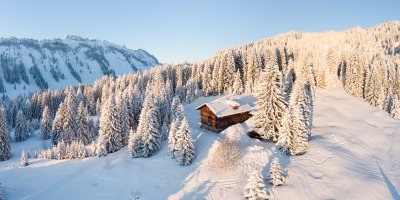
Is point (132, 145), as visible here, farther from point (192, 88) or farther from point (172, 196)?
point (192, 88)

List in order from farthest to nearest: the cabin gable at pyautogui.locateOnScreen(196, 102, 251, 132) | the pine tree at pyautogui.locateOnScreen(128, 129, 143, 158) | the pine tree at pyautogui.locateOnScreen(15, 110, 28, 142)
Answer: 1. the pine tree at pyautogui.locateOnScreen(15, 110, 28, 142)
2. the cabin gable at pyautogui.locateOnScreen(196, 102, 251, 132)
3. the pine tree at pyautogui.locateOnScreen(128, 129, 143, 158)

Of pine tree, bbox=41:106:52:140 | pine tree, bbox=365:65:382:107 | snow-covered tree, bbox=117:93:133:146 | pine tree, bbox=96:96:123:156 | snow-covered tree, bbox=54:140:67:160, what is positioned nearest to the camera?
pine tree, bbox=96:96:123:156

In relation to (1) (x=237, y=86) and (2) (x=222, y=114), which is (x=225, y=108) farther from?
(1) (x=237, y=86)

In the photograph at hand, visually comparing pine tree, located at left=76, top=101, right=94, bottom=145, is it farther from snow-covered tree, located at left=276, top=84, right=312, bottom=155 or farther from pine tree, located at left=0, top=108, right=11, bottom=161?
snow-covered tree, located at left=276, top=84, right=312, bottom=155

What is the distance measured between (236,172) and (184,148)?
887cm

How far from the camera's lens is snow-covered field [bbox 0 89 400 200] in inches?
1293

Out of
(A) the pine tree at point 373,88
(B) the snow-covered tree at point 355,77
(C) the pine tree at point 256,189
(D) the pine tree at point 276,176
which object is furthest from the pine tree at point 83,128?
(A) the pine tree at point 373,88

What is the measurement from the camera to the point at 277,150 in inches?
1683

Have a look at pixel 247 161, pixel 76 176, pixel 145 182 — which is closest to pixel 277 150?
pixel 247 161

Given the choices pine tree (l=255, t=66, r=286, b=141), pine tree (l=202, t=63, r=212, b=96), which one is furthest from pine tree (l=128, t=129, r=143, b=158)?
pine tree (l=202, t=63, r=212, b=96)

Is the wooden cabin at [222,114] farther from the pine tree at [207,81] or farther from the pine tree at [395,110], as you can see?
the pine tree at [395,110]

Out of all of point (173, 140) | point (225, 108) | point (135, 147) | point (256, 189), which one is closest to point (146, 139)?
point (135, 147)

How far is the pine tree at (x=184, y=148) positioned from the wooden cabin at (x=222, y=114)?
1245 cm

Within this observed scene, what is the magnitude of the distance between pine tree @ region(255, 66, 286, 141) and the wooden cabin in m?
10.6
